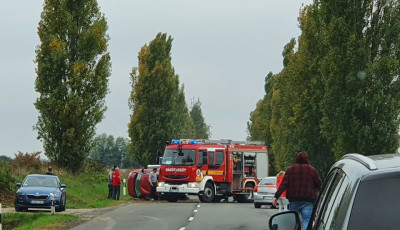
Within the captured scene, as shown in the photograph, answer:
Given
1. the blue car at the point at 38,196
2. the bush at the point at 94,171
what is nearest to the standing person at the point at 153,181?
the bush at the point at 94,171

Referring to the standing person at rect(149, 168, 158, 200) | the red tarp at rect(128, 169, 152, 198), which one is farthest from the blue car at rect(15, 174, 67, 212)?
the red tarp at rect(128, 169, 152, 198)

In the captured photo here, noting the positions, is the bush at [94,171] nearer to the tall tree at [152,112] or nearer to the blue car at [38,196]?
the tall tree at [152,112]

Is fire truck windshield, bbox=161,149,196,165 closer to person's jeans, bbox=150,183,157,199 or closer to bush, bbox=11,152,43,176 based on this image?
person's jeans, bbox=150,183,157,199

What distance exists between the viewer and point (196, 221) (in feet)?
79.6

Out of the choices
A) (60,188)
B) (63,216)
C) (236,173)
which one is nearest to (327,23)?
(236,173)

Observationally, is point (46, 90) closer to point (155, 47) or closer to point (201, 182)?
point (201, 182)

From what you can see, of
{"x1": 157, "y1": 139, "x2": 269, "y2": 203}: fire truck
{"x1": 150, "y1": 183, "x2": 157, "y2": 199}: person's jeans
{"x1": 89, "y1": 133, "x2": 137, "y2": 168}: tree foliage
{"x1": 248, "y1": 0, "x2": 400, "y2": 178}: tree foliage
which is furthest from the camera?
{"x1": 89, "y1": 133, "x2": 137, "y2": 168}: tree foliage

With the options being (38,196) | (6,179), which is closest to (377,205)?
(38,196)

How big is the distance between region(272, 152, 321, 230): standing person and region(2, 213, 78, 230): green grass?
10161mm

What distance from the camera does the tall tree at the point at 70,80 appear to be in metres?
48.1

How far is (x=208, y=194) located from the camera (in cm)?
4053

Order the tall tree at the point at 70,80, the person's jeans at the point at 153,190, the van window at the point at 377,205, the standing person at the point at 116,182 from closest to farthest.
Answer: the van window at the point at 377,205 < the standing person at the point at 116,182 < the person's jeans at the point at 153,190 < the tall tree at the point at 70,80

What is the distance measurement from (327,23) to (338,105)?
4324 millimetres

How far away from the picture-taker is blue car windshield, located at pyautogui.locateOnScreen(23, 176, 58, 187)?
30.7 m
